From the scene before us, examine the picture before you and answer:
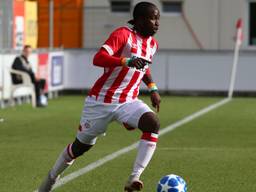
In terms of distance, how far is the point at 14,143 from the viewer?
1434cm

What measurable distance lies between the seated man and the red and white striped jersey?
578 inches

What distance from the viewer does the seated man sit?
76.6ft

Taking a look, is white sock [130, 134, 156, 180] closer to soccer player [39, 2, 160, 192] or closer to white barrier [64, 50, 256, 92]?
soccer player [39, 2, 160, 192]

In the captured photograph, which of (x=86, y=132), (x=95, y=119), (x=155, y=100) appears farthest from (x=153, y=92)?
(x=86, y=132)

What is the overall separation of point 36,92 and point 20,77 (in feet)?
1.79

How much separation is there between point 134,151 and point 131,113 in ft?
15.3

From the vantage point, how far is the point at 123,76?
8641mm

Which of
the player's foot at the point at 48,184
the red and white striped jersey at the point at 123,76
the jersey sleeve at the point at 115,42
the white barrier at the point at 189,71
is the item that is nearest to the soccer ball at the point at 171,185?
the red and white striped jersey at the point at 123,76

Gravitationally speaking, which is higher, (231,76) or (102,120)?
(102,120)

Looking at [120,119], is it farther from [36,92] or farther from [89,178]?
[36,92]

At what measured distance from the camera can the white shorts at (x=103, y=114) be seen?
28.0 feet

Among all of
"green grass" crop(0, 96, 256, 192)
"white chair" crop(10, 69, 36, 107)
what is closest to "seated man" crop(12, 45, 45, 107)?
"white chair" crop(10, 69, 36, 107)

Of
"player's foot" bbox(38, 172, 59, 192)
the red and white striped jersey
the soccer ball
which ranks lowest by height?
"player's foot" bbox(38, 172, 59, 192)

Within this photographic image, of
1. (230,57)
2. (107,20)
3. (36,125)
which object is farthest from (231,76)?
(36,125)
